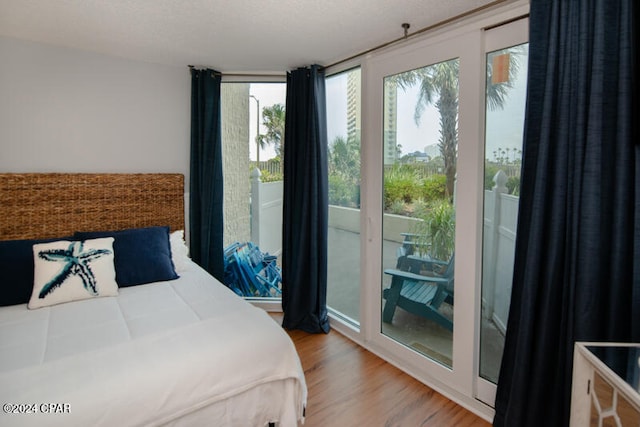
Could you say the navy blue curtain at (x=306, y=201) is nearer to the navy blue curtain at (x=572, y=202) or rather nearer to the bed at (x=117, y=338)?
the bed at (x=117, y=338)

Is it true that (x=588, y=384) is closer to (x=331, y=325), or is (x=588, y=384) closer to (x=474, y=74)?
(x=474, y=74)

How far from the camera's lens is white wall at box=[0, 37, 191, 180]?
2621mm

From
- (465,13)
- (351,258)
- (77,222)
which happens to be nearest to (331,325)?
(351,258)

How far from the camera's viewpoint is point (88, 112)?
9.46ft

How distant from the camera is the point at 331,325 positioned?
3.31 metres

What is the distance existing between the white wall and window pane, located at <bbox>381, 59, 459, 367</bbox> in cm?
192

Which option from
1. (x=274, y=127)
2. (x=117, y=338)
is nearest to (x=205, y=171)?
(x=274, y=127)

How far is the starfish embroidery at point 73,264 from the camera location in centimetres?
219

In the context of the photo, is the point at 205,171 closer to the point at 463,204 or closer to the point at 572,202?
the point at 463,204

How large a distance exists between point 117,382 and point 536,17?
239cm

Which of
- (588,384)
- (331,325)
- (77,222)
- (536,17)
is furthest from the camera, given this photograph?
(331,325)

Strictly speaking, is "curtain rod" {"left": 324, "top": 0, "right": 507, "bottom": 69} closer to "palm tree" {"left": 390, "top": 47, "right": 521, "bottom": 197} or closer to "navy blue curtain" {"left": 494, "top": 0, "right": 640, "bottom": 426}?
"palm tree" {"left": 390, "top": 47, "right": 521, "bottom": 197}

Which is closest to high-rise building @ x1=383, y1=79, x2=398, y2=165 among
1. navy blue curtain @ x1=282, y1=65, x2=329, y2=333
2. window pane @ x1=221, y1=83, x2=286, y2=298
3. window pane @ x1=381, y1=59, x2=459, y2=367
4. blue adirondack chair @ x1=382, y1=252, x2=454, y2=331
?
window pane @ x1=381, y1=59, x2=459, y2=367

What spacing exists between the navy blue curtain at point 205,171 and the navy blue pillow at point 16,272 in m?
1.25
